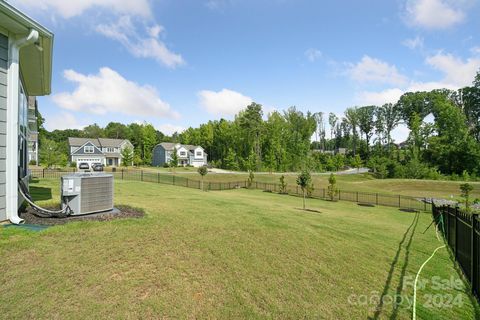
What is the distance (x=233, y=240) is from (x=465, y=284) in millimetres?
5373

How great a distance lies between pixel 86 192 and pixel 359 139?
98241 mm

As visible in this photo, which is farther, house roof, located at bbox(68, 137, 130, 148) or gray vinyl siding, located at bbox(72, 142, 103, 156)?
house roof, located at bbox(68, 137, 130, 148)

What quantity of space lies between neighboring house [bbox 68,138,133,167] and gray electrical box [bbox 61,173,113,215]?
54.8m

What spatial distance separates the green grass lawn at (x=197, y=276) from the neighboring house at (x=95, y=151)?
57459 mm

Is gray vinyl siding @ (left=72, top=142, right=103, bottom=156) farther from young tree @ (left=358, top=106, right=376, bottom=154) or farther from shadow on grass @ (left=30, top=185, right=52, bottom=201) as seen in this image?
young tree @ (left=358, top=106, right=376, bottom=154)

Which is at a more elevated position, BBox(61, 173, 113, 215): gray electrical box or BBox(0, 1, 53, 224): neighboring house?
BBox(0, 1, 53, 224): neighboring house

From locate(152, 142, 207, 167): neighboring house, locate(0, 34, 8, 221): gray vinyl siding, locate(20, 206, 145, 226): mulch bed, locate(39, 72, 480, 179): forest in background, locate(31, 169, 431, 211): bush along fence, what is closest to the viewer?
locate(0, 34, 8, 221): gray vinyl siding

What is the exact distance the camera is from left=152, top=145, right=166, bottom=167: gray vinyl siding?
72625 mm

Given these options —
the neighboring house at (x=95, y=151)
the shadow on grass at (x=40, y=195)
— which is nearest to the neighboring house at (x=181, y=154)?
the neighboring house at (x=95, y=151)

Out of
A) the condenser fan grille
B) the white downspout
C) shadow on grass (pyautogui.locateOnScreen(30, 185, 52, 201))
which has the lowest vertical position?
shadow on grass (pyautogui.locateOnScreen(30, 185, 52, 201))

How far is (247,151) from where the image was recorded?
232 feet

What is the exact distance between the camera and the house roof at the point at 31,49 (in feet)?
18.4

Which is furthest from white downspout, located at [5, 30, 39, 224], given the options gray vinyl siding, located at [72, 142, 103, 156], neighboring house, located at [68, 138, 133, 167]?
gray vinyl siding, located at [72, 142, 103, 156]

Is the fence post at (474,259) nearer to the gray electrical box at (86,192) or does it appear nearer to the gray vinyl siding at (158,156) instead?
the gray electrical box at (86,192)
